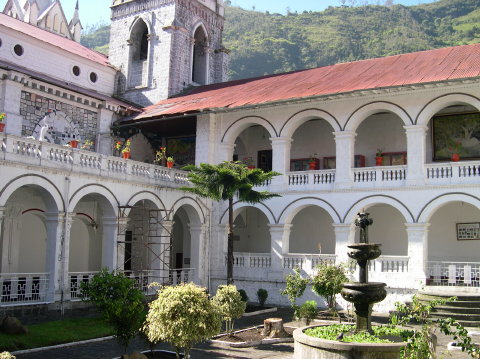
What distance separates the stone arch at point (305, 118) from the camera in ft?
66.0

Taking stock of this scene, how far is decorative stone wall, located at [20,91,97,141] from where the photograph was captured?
19.9m

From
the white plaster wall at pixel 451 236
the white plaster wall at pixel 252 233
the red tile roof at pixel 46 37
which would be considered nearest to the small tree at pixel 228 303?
the white plaster wall at pixel 451 236

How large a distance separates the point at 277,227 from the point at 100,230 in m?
6.50

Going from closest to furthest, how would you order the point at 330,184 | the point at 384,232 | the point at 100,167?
the point at 100,167 → the point at 330,184 → the point at 384,232

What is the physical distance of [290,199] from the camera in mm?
20531

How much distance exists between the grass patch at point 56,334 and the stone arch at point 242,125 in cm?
883

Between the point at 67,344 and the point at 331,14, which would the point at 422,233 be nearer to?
the point at 67,344

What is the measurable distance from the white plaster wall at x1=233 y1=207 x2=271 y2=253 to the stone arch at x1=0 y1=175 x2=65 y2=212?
30.8 ft

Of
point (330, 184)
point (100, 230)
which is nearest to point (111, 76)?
point (100, 230)

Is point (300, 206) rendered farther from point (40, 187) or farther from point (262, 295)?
point (40, 187)

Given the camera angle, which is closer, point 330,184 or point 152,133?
point 330,184

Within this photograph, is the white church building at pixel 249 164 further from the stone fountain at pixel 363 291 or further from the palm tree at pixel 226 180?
the stone fountain at pixel 363 291

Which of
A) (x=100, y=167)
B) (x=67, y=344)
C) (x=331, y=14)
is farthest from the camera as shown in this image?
(x=331, y=14)

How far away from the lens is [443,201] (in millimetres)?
17906
